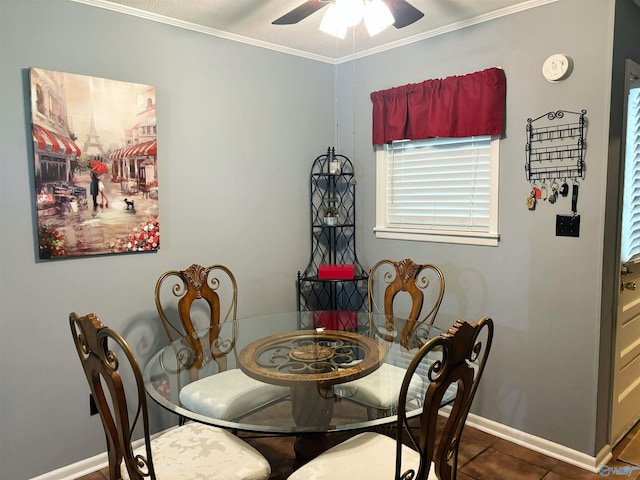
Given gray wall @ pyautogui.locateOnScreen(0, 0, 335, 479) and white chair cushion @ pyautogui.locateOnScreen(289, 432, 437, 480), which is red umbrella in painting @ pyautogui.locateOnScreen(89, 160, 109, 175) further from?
white chair cushion @ pyautogui.locateOnScreen(289, 432, 437, 480)

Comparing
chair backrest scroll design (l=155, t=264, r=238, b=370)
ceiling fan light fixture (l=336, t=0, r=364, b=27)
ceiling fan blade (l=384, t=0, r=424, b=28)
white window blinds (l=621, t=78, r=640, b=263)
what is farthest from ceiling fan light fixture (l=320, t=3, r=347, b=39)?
white window blinds (l=621, t=78, r=640, b=263)

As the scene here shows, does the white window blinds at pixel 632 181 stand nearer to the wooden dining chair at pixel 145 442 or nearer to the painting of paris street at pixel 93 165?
the wooden dining chair at pixel 145 442

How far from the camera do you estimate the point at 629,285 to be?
8.43 feet

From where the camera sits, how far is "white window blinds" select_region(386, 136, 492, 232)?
2818 mm

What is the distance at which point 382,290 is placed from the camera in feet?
11.1

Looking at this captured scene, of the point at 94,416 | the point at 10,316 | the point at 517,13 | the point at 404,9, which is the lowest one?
the point at 94,416

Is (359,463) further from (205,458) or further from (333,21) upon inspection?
(333,21)

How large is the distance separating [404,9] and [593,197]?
4.24ft

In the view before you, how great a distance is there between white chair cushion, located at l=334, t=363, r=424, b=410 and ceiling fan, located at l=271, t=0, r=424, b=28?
1.50 metres

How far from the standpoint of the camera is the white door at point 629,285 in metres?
2.52

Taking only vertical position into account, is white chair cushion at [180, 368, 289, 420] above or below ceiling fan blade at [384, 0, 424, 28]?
below

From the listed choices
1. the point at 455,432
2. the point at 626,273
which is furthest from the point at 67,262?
the point at 626,273

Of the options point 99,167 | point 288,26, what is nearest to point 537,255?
point 288,26

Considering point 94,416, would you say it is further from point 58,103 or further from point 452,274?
point 452,274
